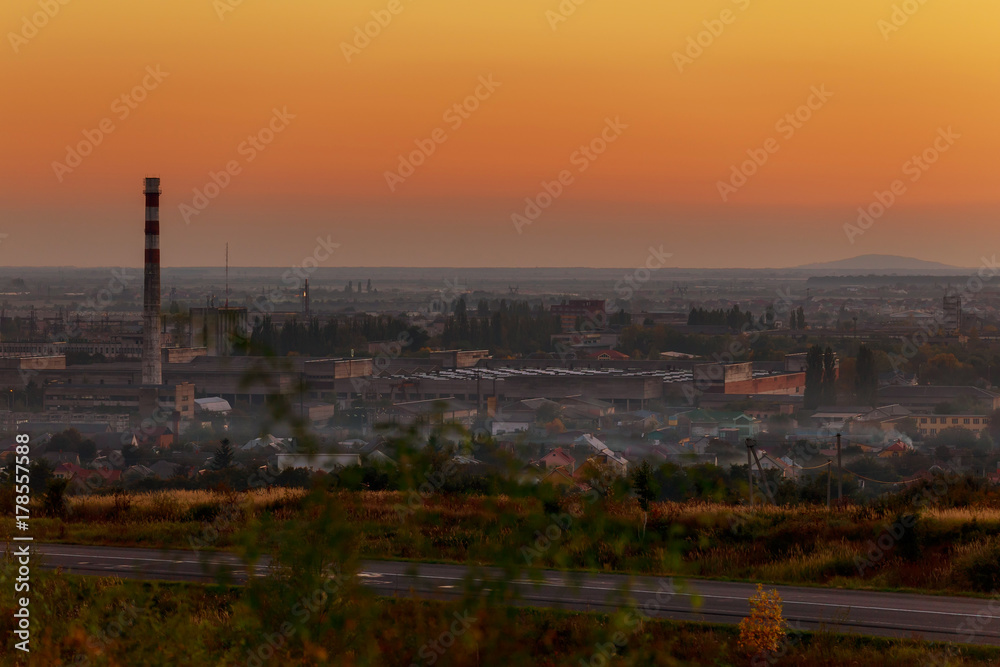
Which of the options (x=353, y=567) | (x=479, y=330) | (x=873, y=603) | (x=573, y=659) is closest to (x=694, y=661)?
(x=573, y=659)

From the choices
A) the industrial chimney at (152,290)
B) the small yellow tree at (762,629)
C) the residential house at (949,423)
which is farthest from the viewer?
the industrial chimney at (152,290)

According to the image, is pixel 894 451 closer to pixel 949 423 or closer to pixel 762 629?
pixel 949 423

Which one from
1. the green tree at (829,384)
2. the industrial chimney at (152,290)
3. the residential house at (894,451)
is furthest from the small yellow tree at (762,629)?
the industrial chimney at (152,290)

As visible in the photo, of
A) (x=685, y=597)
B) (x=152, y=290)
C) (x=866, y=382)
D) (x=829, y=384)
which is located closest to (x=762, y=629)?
(x=685, y=597)

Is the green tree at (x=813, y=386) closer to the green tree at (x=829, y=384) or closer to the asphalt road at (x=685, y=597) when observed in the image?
the green tree at (x=829, y=384)

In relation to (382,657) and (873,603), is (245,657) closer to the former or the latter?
(382,657)
